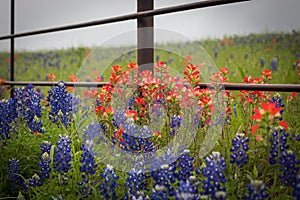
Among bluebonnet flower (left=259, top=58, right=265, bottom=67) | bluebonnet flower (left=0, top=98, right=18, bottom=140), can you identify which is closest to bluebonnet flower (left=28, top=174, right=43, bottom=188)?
bluebonnet flower (left=0, top=98, right=18, bottom=140)

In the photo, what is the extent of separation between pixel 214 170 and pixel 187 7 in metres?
1.01

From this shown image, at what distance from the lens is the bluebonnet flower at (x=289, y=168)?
138 centimetres

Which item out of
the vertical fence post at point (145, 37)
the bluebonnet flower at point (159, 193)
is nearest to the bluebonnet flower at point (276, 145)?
the bluebonnet flower at point (159, 193)

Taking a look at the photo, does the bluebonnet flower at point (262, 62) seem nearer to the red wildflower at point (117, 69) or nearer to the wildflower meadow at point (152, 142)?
the wildflower meadow at point (152, 142)

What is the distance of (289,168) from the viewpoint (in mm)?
1389

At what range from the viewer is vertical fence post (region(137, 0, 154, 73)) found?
7.86ft

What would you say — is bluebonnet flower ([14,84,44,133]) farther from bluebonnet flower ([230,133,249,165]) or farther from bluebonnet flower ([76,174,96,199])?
bluebonnet flower ([230,133,249,165])

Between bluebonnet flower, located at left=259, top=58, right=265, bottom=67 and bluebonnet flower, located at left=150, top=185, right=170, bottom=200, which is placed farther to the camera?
bluebonnet flower, located at left=259, top=58, right=265, bottom=67

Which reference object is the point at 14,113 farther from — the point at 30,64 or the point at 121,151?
the point at 30,64

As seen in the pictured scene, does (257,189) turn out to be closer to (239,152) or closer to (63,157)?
(239,152)

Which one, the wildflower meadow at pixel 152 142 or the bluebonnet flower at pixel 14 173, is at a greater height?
the wildflower meadow at pixel 152 142

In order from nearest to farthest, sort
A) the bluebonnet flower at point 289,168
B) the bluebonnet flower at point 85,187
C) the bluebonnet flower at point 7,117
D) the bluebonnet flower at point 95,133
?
1. the bluebonnet flower at point 289,168
2. the bluebonnet flower at point 85,187
3. the bluebonnet flower at point 95,133
4. the bluebonnet flower at point 7,117

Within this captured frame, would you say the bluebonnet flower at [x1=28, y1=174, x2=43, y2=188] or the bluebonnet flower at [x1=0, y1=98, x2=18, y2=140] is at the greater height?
the bluebonnet flower at [x1=0, y1=98, x2=18, y2=140]

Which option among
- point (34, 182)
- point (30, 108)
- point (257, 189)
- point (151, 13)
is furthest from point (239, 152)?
point (30, 108)
